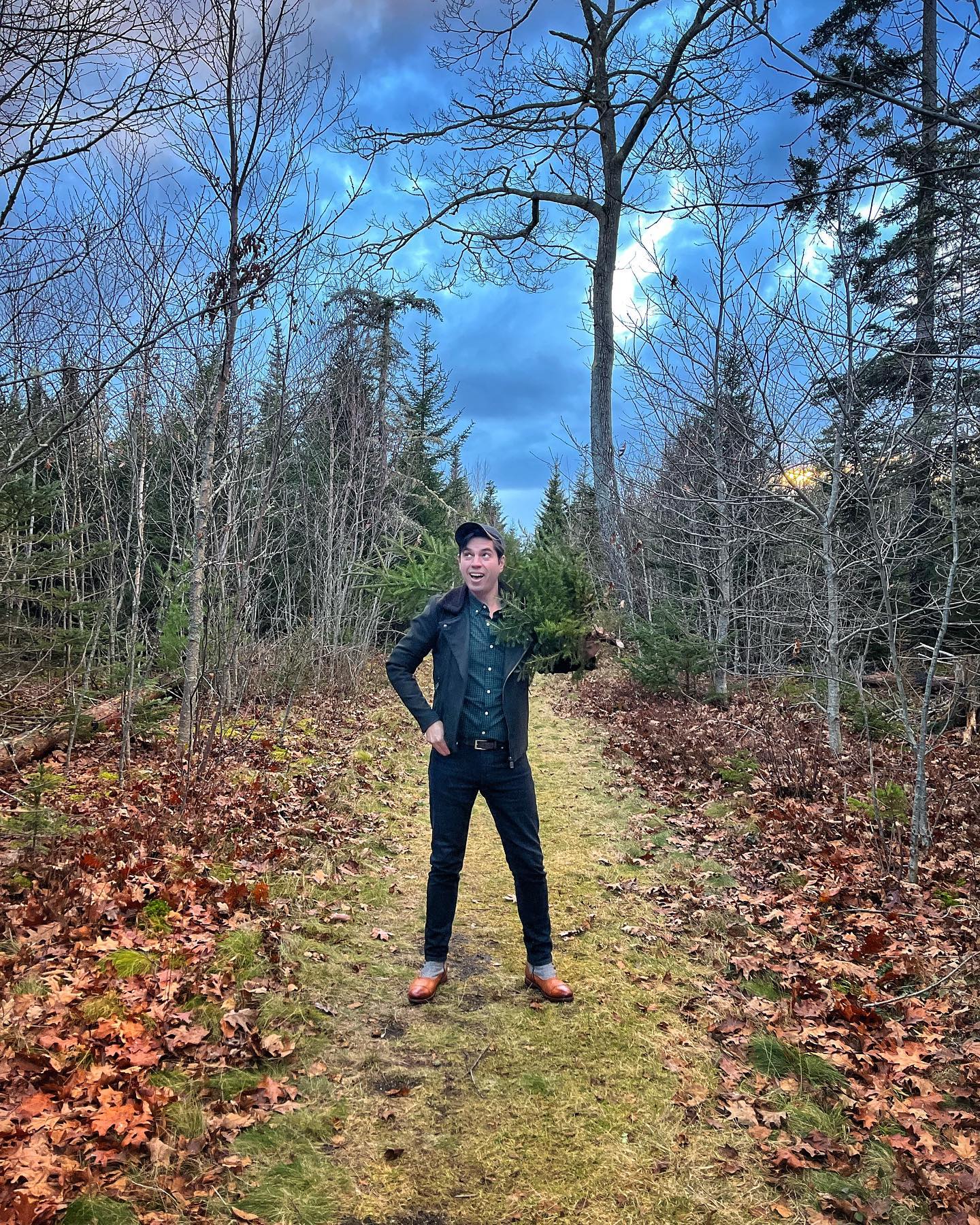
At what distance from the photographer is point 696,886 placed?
212 inches

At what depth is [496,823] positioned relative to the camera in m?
3.88

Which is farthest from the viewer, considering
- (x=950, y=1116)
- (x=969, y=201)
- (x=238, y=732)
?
(x=238, y=732)

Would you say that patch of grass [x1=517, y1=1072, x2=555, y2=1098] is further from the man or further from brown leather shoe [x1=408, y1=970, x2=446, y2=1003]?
brown leather shoe [x1=408, y1=970, x2=446, y2=1003]

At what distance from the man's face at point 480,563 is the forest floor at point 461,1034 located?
2.33 metres

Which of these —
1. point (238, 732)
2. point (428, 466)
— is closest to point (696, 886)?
point (238, 732)

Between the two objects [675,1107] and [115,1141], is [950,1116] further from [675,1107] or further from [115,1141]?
[115,1141]

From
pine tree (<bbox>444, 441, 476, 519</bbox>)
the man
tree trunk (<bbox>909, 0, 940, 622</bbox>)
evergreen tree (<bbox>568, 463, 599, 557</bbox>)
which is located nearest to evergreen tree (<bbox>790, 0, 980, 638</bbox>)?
tree trunk (<bbox>909, 0, 940, 622</bbox>)

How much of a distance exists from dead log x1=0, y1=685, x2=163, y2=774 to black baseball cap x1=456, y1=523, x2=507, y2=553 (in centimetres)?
403

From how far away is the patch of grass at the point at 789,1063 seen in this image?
127 inches

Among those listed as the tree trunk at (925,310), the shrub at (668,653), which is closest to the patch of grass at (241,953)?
the tree trunk at (925,310)

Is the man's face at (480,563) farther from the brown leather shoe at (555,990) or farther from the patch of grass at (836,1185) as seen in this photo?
the patch of grass at (836,1185)

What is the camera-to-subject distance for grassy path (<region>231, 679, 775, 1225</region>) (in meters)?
2.62

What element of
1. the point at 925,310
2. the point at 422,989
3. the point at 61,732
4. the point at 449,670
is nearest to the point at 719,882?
the point at 422,989

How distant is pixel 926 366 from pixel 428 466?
688 inches
